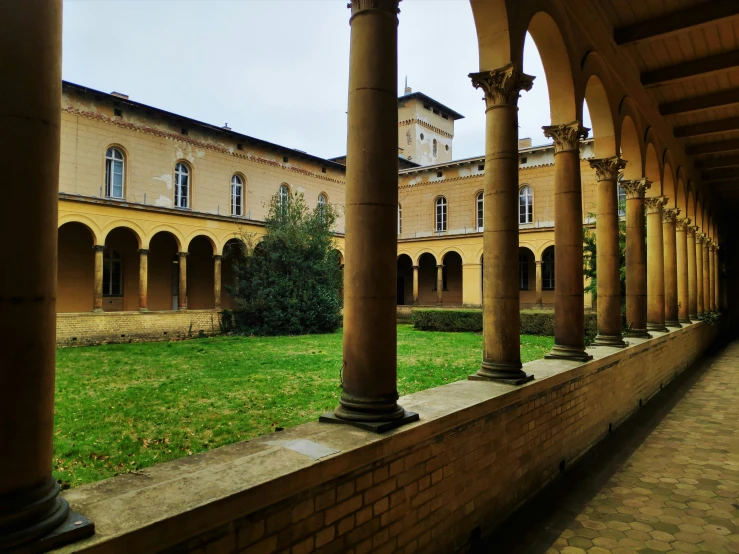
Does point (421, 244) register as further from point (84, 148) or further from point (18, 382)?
point (18, 382)

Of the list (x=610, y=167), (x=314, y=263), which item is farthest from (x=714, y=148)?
(x=314, y=263)

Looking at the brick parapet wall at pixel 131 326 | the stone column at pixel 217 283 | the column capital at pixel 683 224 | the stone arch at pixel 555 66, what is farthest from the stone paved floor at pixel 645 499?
the stone column at pixel 217 283

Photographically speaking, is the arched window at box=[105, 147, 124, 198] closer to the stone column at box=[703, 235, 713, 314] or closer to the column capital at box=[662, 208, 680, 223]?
the column capital at box=[662, 208, 680, 223]

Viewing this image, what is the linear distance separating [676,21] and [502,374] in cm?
703

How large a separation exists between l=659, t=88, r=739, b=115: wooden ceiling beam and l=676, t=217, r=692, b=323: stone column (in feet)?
13.3

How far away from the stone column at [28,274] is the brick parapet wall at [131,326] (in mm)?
16246

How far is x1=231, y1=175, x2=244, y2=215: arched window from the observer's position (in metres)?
25.8

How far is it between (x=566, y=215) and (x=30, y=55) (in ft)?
20.7

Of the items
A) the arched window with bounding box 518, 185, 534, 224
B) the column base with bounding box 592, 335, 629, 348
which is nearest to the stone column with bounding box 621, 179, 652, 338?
the column base with bounding box 592, 335, 629, 348

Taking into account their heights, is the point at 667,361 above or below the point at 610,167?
below

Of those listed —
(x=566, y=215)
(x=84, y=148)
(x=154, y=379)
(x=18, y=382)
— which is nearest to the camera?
(x=18, y=382)

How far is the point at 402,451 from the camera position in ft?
10.3

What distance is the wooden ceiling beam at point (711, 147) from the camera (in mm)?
14203

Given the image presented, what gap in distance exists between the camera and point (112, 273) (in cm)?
2184
